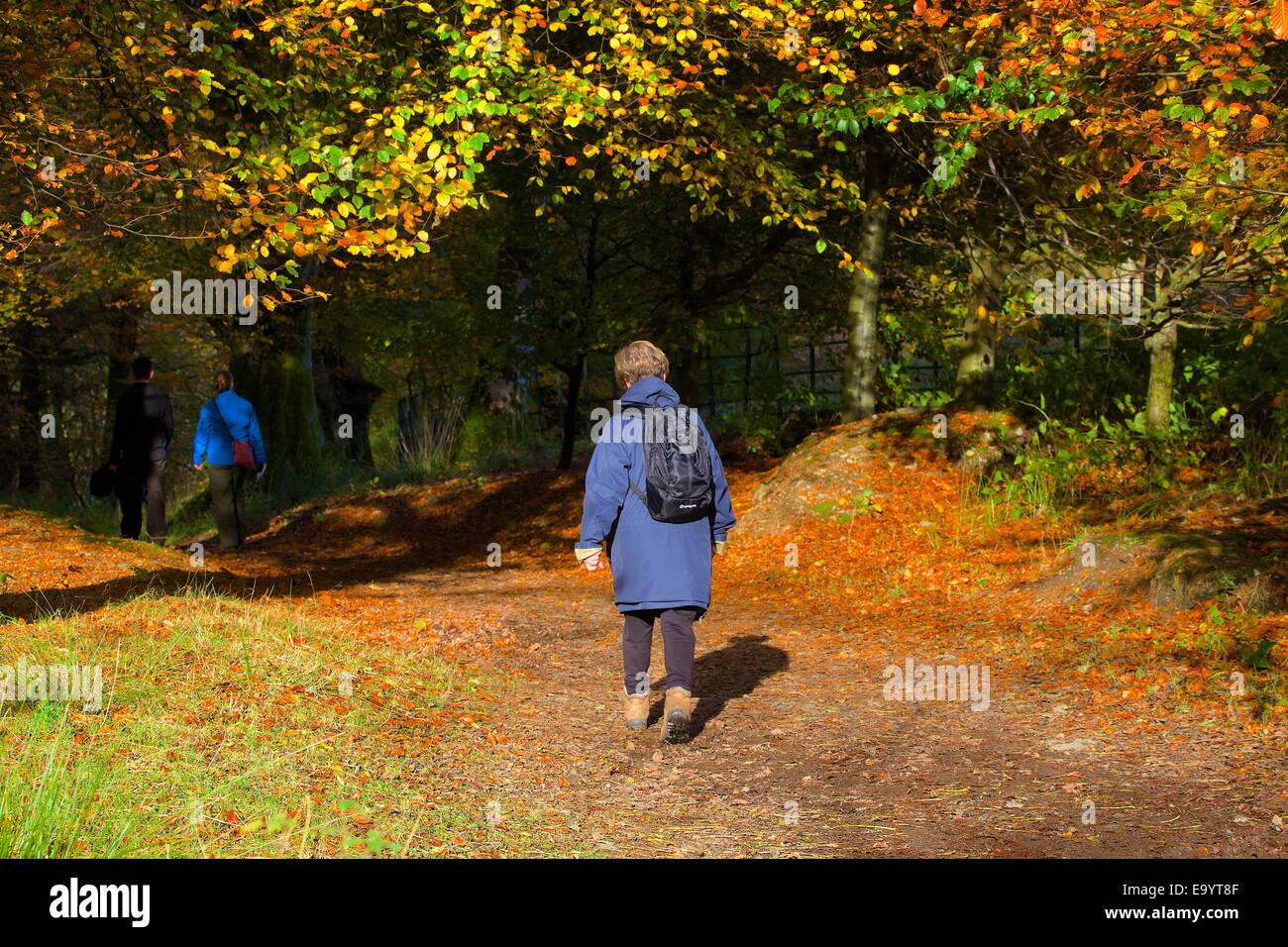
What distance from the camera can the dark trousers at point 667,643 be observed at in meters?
7.07

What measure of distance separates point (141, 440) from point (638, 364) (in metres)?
9.25

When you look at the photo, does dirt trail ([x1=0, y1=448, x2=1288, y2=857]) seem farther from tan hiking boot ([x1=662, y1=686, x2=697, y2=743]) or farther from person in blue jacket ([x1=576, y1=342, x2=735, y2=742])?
person in blue jacket ([x1=576, y1=342, x2=735, y2=742])

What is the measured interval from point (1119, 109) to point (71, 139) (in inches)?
336

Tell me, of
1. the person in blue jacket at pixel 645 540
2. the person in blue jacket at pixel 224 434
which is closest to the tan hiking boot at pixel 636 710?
the person in blue jacket at pixel 645 540

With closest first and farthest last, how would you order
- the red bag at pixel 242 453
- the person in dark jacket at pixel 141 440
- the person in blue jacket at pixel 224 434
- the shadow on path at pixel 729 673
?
1. the shadow on path at pixel 729 673
2. the person in dark jacket at pixel 141 440
3. the person in blue jacket at pixel 224 434
4. the red bag at pixel 242 453

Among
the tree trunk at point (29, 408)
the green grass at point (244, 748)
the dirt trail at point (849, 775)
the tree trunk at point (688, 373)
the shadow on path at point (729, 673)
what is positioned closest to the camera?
the green grass at point (244, 748)

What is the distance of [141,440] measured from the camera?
14336 millimetres

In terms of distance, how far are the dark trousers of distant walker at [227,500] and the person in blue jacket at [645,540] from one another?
914cm

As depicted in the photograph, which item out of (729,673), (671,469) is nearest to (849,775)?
(671,469)

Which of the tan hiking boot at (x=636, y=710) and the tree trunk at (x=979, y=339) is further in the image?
the tree trunk at (x=979, y=339)

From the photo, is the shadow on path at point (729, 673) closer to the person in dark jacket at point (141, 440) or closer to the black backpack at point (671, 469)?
the black backpack at point (671, 469)

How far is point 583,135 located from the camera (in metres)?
16.4

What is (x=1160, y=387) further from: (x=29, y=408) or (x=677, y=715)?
Result: (x=29, y=408)

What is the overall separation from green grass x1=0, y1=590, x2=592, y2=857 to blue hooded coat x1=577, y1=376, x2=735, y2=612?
1302mm
